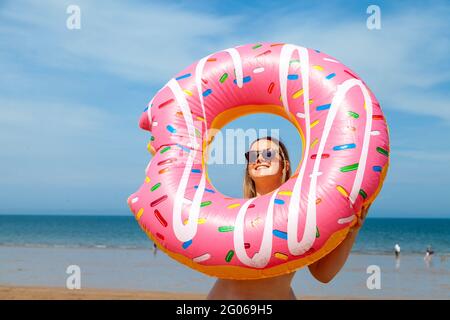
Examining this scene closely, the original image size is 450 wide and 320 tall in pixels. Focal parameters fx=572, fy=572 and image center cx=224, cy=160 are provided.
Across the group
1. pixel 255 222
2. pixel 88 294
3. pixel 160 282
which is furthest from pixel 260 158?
pixel 160 282

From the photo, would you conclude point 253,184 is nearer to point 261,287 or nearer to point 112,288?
point 261,287

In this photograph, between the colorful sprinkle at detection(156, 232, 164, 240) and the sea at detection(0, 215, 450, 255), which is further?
the sea at detection(0, 215, 450, 255)

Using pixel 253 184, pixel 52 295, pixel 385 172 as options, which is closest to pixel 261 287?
pixel 253 184

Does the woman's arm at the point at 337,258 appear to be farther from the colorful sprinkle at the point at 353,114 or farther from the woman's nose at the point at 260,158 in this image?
the woman's nose at the point at 260,158

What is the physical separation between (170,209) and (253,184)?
0.57 metres

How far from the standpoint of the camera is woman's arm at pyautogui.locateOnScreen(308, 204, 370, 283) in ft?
10.4

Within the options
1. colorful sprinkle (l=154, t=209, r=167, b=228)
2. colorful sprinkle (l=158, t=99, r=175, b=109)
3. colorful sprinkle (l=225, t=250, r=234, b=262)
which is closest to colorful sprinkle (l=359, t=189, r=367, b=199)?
colorful sprinkle (l=225, t=250, r=234, b=262)

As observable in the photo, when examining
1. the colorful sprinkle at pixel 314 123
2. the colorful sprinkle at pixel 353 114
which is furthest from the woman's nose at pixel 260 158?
the colorful sprinkle at pixel 353 114

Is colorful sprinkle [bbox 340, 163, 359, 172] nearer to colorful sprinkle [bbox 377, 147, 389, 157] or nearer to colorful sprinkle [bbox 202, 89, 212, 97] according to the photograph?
colorful sprinkle [bbox 377, 147, 389, 157]

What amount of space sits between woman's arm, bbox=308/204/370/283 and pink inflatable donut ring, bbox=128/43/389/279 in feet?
0.43

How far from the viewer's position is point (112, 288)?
11.3m

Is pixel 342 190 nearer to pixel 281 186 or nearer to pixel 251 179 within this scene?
pixel 281 186

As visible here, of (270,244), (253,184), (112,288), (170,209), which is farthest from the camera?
(112,288)

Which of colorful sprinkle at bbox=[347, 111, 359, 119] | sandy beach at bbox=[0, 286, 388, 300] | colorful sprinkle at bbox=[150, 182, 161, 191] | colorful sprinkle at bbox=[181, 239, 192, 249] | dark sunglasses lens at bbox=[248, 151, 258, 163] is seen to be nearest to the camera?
colorful sprinkle at bbox=[181, 239, 192, 249]
